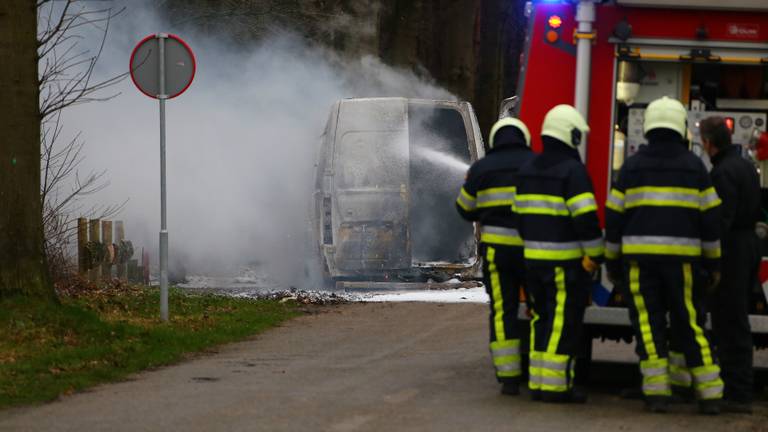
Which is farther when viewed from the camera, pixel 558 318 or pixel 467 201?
pixel 467 201

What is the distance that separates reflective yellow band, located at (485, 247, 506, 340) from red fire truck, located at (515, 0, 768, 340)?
0.53 m

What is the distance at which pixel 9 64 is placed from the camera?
1207cm

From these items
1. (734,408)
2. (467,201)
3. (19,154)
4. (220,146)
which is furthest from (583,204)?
(220,146)

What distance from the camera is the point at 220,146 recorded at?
24.5 metres

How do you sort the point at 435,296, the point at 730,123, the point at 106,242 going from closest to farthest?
the point at 730,123 → the point at 435,296 → the point at 106,242

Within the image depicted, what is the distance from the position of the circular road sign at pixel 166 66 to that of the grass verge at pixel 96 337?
6.60ft

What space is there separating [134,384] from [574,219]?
3.07 m

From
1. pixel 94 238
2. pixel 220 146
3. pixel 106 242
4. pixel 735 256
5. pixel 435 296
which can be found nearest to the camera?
pixel 735 256

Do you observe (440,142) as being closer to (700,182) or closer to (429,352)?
(429,352)

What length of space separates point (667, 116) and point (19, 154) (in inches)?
211

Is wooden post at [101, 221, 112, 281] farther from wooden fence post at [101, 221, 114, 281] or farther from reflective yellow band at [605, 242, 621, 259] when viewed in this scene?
reflective yellow band at [605, 242, 621, 259]

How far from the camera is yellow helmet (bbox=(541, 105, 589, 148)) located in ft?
30.6

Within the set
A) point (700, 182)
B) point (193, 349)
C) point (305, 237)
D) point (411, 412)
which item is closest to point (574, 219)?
point (700, 182)

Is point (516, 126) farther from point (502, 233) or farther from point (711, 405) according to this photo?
point (711, 405)
